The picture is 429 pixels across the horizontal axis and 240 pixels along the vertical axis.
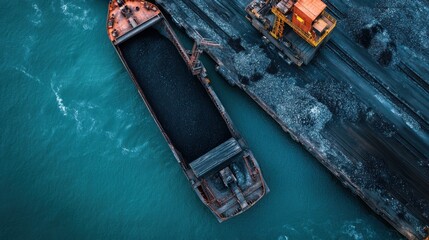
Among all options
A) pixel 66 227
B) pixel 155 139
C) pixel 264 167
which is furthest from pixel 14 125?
pixel 264 167

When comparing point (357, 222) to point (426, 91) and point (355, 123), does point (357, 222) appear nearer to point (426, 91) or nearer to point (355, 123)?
point (355, 123)

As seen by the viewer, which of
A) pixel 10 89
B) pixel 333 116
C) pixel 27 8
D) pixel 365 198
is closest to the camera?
pixel 365 198

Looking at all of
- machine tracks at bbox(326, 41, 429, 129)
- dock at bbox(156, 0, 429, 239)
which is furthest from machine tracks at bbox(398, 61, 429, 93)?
machine tracks at bbox(326, 41, 429, 129)

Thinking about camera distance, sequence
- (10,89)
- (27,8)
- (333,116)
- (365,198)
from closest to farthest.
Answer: (365,198), (333,116), (10,89), (27,8)

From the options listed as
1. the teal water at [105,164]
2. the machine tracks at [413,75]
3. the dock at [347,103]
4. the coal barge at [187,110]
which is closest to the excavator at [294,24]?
the dock at [347,103]

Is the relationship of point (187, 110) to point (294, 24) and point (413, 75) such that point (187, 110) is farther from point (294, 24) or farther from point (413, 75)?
point (413, 75)

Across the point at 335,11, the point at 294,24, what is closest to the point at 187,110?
the point at 294,24

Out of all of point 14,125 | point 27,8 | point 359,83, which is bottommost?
point 14,125
